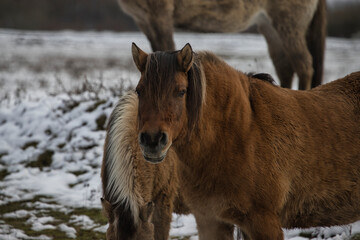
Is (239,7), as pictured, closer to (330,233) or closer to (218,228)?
(330,233)

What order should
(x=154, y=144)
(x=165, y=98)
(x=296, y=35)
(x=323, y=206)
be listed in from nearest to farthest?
(x=154, y=144), (x=165, y=98), (x=323, y=206), (x=296, y=35)

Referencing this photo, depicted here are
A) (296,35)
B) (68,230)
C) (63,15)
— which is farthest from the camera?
(63,15)

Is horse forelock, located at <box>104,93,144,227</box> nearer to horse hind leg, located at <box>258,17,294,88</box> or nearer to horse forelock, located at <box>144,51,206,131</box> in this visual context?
horse forelock, located at <box>144,51,206,131</box>

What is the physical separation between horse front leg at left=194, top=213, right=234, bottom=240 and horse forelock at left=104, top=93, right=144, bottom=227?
0.45m

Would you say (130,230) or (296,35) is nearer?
(130,230)

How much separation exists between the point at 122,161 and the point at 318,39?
4.33 m

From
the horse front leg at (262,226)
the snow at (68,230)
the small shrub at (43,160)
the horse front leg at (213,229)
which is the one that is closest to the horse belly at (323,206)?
the horse front leg at (262,226)

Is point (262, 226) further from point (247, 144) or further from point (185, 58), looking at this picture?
point (185, 58)

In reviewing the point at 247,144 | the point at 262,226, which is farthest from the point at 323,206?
the point at 247,144

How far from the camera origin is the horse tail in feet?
21.2

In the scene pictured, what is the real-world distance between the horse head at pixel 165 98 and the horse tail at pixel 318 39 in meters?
4.27

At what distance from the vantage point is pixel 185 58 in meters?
2.49

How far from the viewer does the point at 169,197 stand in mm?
3820

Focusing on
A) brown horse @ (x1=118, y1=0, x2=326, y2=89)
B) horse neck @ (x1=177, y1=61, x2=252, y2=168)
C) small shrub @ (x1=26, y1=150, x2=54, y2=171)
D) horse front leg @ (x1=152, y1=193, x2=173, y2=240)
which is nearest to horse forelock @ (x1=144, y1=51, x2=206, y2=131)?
horse neck @ (x1=177, y1=61, x2=252, y2=168)
